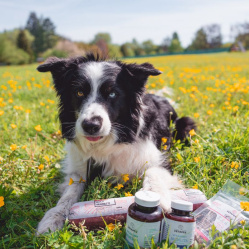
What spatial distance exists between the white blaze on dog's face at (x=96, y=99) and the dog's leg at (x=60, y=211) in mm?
534

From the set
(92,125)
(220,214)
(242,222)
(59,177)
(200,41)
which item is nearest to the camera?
(242,222)

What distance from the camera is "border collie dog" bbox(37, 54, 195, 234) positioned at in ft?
8.48

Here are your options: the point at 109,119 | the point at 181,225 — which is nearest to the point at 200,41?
the point at 109,119

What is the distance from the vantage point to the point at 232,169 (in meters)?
2.75

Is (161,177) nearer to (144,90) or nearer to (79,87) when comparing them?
(144,90)

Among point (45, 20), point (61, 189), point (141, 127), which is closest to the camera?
point (61, 189)

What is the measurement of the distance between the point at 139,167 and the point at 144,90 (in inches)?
34.1

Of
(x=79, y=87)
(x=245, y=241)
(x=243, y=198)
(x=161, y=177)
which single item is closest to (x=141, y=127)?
(x=161, y=177)

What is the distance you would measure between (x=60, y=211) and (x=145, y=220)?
0.91 m

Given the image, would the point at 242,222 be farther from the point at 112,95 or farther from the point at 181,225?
the point at 112,95

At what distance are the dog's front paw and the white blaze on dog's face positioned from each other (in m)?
0.72

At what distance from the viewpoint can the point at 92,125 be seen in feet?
7.48

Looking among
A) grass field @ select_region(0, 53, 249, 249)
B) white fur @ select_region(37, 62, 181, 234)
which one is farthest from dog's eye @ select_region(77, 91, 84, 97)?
grass field @ select_region(0, 53, 249, 249)

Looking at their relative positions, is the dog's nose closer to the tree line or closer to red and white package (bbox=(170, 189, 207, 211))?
red and white package (bbox=(170, 189, 207, 211))
